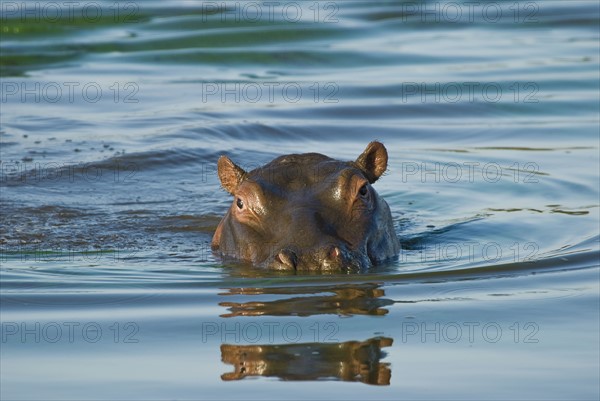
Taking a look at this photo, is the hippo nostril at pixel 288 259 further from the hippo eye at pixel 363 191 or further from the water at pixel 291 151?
the hippo eye at pixel 363 191

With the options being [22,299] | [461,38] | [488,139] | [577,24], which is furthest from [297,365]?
[577,24]

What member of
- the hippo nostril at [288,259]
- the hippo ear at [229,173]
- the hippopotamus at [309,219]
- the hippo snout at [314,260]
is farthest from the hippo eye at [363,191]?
the hippo ear at [229,173]

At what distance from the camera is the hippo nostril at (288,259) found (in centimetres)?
905

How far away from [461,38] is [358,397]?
20590 millimetres

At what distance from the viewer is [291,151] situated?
16.3m

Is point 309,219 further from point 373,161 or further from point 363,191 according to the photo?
point 373,161

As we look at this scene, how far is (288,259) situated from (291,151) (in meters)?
7.30

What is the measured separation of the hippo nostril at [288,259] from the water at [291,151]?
17 cm

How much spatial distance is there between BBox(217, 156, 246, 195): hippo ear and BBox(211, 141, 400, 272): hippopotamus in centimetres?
10

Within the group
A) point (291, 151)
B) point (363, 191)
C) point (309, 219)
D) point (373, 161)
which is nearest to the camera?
point (309, 219)

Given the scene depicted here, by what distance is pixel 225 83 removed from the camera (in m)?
21.5

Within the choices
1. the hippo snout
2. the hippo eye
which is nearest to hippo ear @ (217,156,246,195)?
the hippo eye

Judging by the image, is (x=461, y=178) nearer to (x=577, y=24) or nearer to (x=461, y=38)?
(x=461, y=38)

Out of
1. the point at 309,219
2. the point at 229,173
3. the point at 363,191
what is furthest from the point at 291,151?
the point at 309,219
